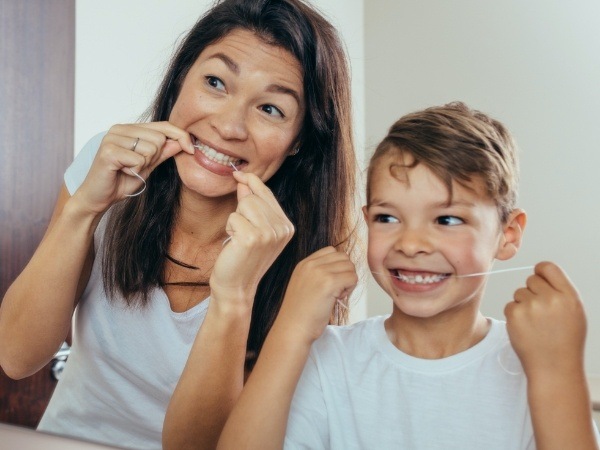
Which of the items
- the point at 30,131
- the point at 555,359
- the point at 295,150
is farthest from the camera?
the point at 30,131

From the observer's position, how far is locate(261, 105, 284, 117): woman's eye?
600 millimetres

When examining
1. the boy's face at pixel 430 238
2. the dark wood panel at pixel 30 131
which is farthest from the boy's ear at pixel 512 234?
the dark wood panel at pixel 30 131

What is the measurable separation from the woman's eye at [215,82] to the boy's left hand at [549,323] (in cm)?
29

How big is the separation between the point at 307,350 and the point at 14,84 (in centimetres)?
49

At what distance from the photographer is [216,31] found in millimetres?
629

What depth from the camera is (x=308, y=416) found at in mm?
561

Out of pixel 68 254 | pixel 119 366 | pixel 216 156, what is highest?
pixel 216 156

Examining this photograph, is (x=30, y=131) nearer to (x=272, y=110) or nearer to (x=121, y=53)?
(x=121, y=53)

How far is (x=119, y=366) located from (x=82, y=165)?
201 mm

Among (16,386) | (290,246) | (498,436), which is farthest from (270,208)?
(16,386)

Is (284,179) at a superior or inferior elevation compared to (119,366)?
superior

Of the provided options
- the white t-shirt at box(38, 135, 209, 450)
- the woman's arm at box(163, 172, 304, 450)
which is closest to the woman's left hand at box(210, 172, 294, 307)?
the woman's arm at box(163, 172, 304, 450)

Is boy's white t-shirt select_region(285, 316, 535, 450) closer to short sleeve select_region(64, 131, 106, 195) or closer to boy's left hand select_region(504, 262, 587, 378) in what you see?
boy's left hand select_region(504, 262, 587, 378)

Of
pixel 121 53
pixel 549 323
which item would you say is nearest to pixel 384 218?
pixel 549 323
